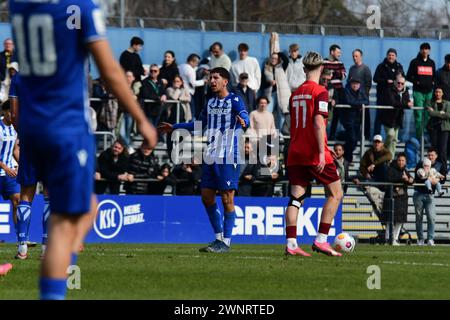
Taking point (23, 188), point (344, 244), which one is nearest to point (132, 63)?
point (344, 244)

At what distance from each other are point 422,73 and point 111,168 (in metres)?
7.43

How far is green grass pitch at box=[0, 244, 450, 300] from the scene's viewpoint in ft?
31.7

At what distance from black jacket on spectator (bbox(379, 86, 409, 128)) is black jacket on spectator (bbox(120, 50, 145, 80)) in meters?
5.51

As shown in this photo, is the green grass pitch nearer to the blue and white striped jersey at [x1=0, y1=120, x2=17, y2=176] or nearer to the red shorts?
the red shorts

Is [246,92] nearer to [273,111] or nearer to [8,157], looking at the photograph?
[273,111]

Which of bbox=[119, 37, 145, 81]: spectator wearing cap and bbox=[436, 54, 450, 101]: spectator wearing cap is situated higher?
bbox=[119, 37, 145, 81]: spectator wearing cap

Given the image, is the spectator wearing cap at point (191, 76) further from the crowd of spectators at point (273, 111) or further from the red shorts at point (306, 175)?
the red shorts at point (306, 175)

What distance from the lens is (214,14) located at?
4228 cm

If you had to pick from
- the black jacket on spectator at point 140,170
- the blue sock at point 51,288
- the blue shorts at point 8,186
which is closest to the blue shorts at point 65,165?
the blue sock at point 51,288

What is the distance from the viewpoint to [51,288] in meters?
6.84

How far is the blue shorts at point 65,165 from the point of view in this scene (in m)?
6.75

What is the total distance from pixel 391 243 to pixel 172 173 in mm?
4524

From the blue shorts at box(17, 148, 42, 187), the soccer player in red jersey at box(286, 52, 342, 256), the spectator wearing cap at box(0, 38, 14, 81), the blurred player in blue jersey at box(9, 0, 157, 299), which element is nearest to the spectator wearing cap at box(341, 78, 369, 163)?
the spectator wearing cap at box(0, 38, 14, 81)
